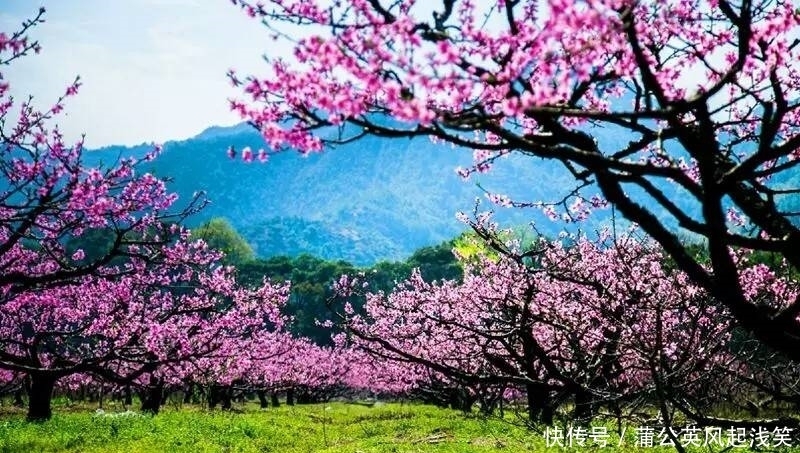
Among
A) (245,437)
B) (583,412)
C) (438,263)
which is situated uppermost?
(438,263)

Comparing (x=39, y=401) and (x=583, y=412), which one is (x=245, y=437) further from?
(x=583, y=412)

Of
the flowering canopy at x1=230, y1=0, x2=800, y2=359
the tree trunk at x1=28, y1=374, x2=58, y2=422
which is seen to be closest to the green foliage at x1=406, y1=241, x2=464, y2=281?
the tree trunk at x1=28, y1=374, x2=58, y2=422

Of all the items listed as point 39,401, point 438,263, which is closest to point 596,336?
point 39,401

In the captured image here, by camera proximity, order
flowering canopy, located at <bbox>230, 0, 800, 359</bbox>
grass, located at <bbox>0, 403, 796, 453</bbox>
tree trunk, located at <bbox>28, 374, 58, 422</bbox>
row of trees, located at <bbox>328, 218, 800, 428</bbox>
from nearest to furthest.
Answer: flowering canopy, located at <bbox>230, 0, 800, 359</bbox> → row of trees, located at <bbox>328, 218, 800, 428</bbox> → grass, located at <bbox>0, 403, 796, 453</bbox> → tree trunk, located at <bbox>28, 374, 58, 422</bbox>

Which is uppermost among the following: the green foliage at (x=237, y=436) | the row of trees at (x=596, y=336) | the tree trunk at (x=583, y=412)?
the row of trees at (x=596, y=336)

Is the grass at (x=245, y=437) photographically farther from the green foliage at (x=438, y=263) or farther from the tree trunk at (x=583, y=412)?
the green foliage at (x=438, y=263)

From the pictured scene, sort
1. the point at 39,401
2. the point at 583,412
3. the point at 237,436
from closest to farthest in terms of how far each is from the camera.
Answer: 1. the point at 583,412
2. the point at 237,436
3. the point at 39,401

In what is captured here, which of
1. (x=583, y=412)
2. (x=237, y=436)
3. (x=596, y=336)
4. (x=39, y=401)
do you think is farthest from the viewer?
(x=39, y=401)

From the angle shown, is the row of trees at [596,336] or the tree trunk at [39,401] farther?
the tree trunk at [39,401]

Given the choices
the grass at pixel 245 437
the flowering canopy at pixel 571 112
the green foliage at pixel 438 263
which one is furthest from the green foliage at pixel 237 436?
the green foliage at pixel 438 263

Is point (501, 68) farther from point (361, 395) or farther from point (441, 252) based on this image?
point (441, 252)

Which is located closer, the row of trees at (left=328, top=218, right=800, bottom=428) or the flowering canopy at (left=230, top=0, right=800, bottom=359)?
the flowering canopy at (left=230, top=0, right=800, bottom=359)

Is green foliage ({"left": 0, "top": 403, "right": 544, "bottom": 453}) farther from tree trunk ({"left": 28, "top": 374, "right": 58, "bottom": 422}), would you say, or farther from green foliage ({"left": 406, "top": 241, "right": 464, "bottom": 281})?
green foliage ({"left": 406, "top": 241, "right": 464, "bottom": 281})

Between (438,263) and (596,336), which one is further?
(438,263)
